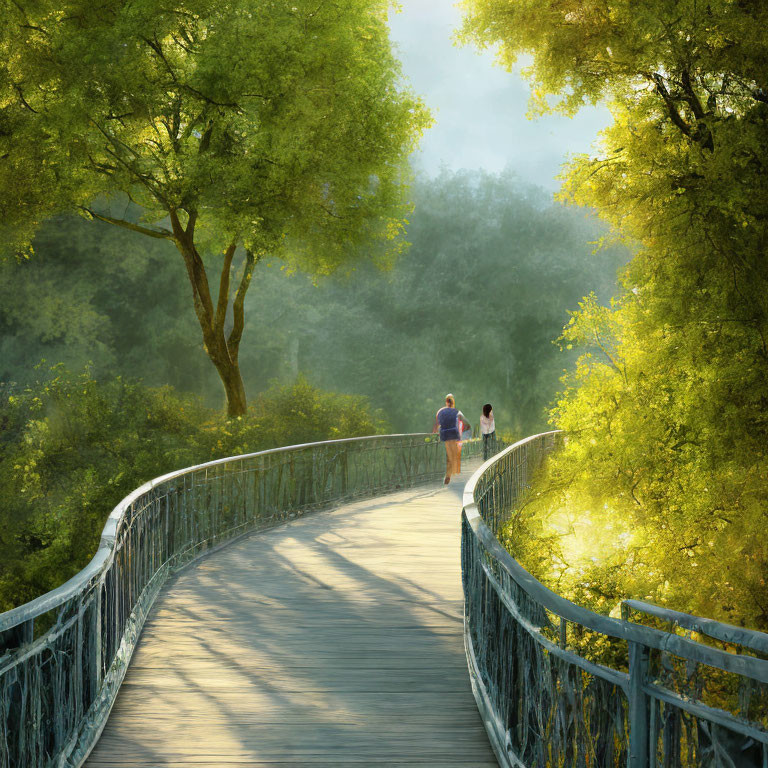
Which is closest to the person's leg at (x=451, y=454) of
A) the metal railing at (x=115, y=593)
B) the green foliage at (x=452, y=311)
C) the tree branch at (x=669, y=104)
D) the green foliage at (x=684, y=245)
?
the metal railing at (x=115, y=593)

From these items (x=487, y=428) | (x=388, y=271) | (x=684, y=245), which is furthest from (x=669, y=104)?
(x=487, y=428)

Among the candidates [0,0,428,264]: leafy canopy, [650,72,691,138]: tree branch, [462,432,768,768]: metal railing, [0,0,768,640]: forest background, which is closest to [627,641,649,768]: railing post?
[462,432,768,768]: metal railing

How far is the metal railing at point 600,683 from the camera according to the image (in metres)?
2.79

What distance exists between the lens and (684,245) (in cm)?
1171

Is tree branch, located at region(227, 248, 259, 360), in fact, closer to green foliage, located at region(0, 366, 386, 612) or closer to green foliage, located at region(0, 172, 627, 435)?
green foliage, located at region(0, 366, 386, 612)

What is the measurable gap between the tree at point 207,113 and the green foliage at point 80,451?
1512 mm

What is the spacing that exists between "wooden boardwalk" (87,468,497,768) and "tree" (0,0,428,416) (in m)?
10.4

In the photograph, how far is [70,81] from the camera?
18.1m

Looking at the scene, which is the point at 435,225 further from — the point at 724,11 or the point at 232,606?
the point at 232,606

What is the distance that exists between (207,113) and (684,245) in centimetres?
1044

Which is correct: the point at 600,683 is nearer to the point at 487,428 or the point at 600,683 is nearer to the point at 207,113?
the point at 207,113

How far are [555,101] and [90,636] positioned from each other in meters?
10.8

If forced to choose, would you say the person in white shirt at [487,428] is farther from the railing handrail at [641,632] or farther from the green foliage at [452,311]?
the railing handrail at [641,632]

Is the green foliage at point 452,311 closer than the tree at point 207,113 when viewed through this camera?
No
